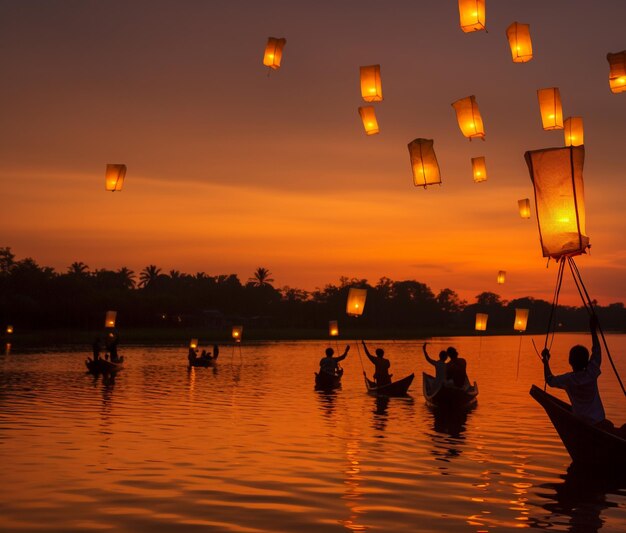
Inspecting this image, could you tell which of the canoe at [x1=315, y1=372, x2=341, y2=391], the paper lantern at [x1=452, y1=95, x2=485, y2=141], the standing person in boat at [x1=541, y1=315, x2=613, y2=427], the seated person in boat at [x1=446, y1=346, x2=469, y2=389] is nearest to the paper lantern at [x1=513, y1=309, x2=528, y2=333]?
the canoe at [x1=315, y1=372, x2=341, y2=391]

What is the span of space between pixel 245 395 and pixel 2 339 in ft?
177

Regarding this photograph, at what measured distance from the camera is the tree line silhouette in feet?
281

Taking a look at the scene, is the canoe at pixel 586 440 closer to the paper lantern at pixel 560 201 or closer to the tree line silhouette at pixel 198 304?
the paper lantern at pixel 560 201

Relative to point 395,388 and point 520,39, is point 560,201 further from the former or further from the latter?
point 395,388

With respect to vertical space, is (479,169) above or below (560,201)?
above

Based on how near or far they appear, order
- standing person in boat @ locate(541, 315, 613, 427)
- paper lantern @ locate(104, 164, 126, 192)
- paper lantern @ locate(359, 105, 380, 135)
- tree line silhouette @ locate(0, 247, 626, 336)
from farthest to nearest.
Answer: tree line silhouette @ locate(0, 247, 626, 336)
paper lantern @ locate(104, 164, 126, 192)
paper lantern @ locate(359, 105, 380, 135)
standing person in boat @ locate(541, 315, 613, 427)

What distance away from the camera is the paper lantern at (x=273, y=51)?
57.8 feet

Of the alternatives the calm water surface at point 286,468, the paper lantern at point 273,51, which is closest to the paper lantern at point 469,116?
the paper lantern at point 273,51

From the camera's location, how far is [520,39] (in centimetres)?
1720

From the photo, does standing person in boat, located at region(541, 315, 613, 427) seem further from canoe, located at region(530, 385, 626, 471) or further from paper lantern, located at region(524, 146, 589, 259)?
paper lantern, located at region(524, 146, 589, 259)

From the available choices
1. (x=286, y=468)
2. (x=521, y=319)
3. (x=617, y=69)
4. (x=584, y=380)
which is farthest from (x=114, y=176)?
(x=521, y=319)

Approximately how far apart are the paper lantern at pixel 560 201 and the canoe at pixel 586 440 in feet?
7.32

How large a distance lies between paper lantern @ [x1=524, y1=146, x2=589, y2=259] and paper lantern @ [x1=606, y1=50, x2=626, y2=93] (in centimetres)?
474

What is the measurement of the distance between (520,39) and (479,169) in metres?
4.47
